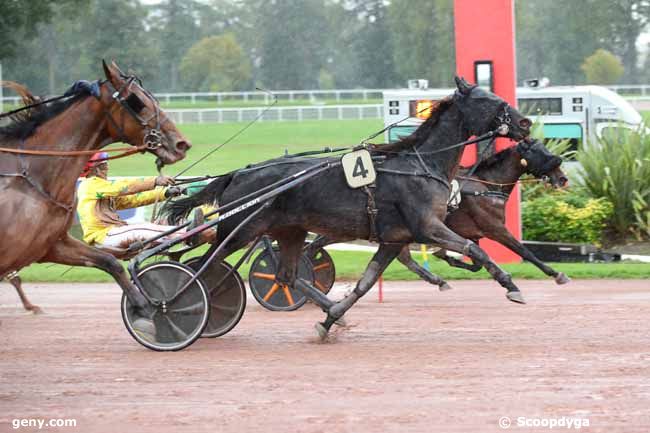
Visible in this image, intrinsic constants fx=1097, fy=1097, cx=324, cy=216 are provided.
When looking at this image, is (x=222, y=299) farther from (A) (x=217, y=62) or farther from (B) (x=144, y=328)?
(A) (x=217, y=62)

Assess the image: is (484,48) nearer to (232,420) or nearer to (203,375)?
(203,375)

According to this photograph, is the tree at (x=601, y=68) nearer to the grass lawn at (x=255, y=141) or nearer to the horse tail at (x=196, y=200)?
the grass lawn at (x=255, y=141)

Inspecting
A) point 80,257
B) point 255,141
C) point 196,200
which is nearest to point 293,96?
point 255,141

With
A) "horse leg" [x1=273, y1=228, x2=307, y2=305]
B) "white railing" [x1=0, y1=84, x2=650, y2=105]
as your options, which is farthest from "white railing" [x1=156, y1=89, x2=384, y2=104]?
"horse leg" [x1=273, y1=228, x2=307, y2=305]

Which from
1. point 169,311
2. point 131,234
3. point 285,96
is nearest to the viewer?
point 169,311

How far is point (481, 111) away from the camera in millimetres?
8375

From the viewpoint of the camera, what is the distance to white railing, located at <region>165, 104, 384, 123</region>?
37.0m

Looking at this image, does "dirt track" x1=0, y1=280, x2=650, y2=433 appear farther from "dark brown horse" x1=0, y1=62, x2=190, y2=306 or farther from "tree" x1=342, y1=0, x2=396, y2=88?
"tree" x1=342, y1=0, x2=396, y2=88

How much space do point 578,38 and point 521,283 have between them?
32.2 metres

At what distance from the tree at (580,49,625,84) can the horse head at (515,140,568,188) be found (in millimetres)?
30469

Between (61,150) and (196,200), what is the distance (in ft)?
5.97

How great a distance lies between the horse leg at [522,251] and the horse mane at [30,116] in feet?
14.7

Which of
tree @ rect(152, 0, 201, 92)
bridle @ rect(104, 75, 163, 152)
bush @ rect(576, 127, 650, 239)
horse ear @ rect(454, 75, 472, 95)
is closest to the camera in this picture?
bridle @ rect(104, 75, 163, 152)

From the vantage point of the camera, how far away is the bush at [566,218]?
1377cm
